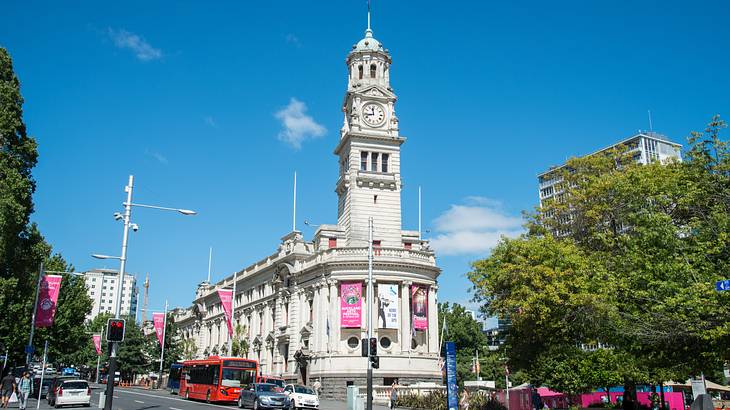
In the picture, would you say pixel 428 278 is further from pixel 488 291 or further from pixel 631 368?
pixel 631 368

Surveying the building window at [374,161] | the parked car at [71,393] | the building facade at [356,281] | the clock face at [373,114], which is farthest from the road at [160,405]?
the clock face at [373,114]

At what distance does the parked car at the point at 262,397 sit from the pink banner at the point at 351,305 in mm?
15709

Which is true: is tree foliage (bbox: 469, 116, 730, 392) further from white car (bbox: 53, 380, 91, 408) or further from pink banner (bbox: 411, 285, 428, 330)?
white car (bbox: 53, 380, 91, 408)

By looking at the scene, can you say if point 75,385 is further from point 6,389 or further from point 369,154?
point 369,154

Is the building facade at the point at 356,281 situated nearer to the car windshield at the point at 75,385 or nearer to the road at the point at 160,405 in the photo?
the road at the point at 160,405

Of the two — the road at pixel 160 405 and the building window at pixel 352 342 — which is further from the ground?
the building window at pixel 352 342

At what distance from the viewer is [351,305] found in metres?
53.8

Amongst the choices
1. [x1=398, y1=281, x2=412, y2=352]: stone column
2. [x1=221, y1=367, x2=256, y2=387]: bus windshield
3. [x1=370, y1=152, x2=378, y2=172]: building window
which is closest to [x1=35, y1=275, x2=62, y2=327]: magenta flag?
[x1=221, y1=367, x2=256, y2=387]: bus windshield

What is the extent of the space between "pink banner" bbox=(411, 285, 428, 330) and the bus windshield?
17073mm

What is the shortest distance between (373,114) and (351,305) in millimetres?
20444

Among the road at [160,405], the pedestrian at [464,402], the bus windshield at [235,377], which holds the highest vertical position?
the bus windshield at [235,377]

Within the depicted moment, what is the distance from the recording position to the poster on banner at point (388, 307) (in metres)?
53.3

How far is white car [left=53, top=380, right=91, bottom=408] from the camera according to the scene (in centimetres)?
3638

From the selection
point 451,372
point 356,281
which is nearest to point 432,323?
point 356,281
